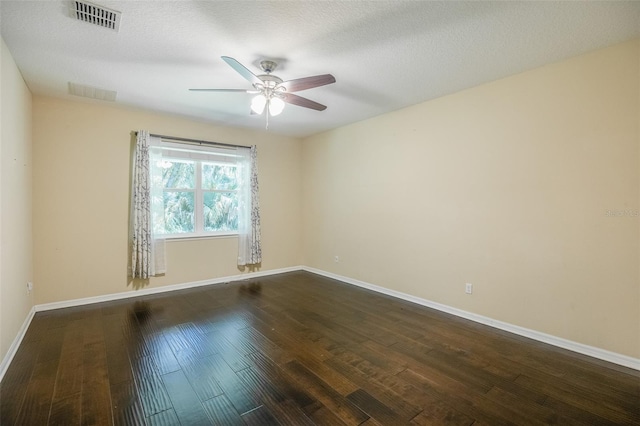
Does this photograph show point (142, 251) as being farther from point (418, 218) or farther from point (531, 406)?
Result: point (531, 406)

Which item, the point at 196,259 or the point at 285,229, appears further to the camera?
the point at 285,229

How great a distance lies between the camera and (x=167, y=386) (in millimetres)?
2100

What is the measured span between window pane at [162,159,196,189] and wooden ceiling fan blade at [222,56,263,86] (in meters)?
2.64

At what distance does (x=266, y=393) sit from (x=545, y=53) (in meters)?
3.57

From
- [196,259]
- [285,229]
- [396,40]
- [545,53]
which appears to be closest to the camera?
[396,40]

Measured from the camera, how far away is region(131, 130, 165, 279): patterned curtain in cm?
410

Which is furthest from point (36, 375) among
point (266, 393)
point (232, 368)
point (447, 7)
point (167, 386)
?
point (447, 7)

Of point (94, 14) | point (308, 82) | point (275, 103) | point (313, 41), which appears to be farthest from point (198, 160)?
point (313, 41)

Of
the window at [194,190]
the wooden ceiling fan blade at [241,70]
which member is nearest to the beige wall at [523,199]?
the wooden ceiling fan blade at [241,70]

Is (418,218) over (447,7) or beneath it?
beneath

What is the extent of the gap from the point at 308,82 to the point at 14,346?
3443 millimetres

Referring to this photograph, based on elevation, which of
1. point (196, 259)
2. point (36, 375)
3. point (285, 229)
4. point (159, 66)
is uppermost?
point (159, 66)

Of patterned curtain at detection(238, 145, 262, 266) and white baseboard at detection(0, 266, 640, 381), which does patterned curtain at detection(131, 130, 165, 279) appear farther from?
patterned curtain at detection(238, 145, 262, 266)

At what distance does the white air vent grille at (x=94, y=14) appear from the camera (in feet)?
6.45
